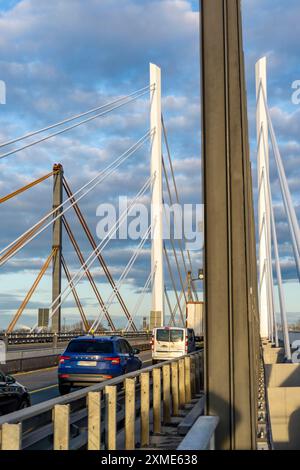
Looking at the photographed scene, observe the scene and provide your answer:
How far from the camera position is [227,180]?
7648mm

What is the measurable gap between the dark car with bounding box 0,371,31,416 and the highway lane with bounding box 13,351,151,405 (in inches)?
150

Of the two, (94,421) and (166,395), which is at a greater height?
(94,421)

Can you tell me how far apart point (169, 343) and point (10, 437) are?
23.2 metres

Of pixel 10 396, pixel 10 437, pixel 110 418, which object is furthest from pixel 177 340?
pixel 10 437

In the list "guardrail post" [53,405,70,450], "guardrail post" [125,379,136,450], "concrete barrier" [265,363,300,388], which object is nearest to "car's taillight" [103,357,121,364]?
"guardrail post" [125,379,136,450]

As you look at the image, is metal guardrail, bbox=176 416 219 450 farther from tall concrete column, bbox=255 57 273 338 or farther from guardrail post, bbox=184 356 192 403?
tall concrete column, bbox=255 57 273 338

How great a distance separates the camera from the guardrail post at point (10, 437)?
4.54 meters

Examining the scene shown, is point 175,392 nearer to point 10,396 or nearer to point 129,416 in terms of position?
point 10,396

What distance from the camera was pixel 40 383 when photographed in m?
20.0
